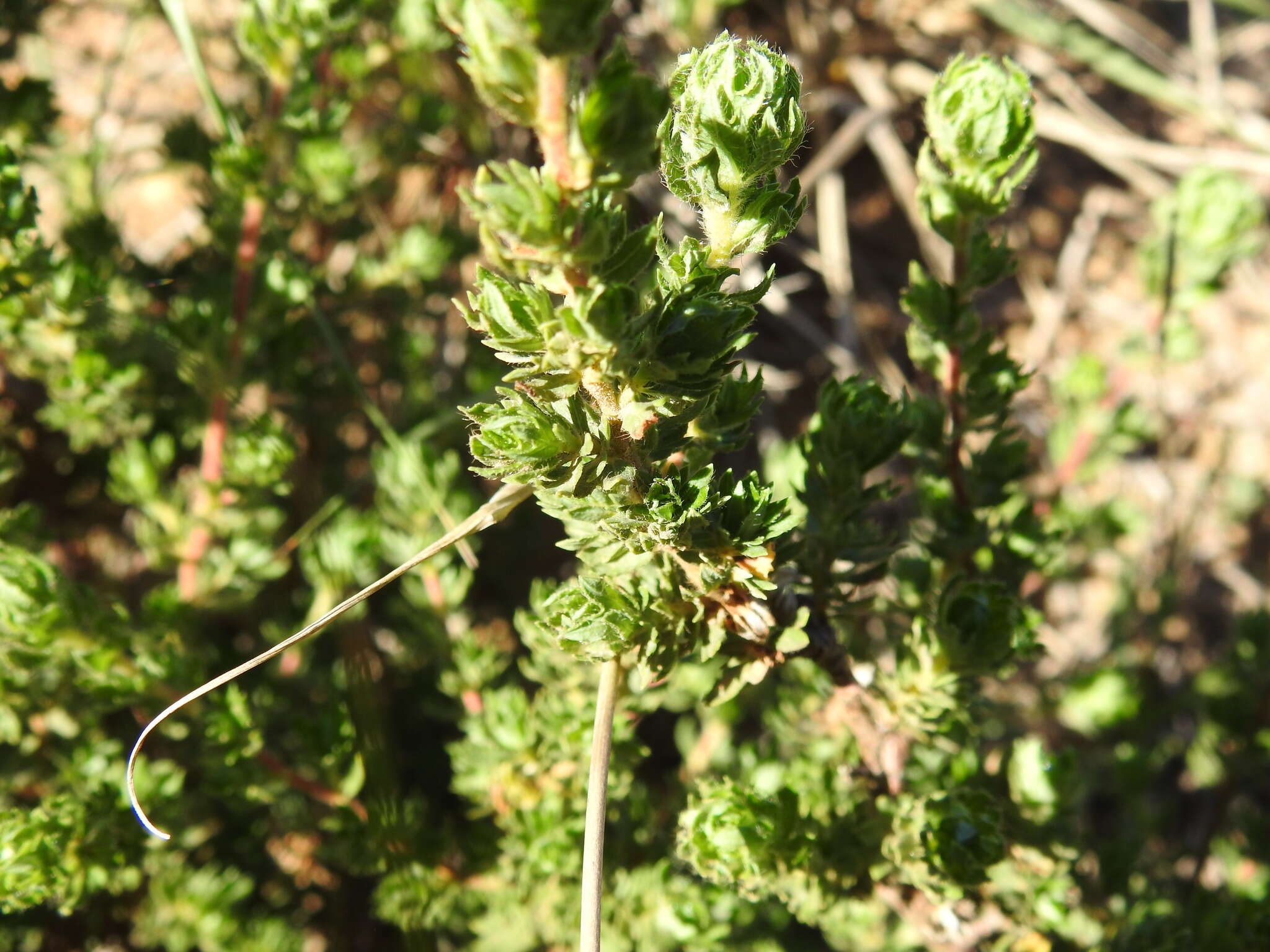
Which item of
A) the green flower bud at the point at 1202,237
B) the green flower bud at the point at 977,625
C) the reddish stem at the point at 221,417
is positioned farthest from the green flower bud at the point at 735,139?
the green flower bud at the point at 1202,237

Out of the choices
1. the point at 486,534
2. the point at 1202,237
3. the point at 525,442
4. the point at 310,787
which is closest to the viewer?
the point at 525,442

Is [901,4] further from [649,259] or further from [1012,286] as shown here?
[649,259]

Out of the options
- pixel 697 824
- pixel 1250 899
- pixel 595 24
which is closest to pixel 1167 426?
pixel 1250 899

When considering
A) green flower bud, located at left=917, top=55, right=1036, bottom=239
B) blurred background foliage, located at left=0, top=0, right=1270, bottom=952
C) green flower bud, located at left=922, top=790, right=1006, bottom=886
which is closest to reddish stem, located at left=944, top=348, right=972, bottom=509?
blurred background foliage, located at left=0, top=0, right=1270, bottom=952

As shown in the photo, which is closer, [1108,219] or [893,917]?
[893,917]

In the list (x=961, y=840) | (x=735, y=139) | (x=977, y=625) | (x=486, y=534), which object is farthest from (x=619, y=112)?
(x=486, y=534)

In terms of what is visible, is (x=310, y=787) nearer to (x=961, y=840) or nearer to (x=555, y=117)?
(x=961, y=840)

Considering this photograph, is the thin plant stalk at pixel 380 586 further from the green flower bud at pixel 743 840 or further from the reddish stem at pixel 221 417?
the reddish stem at pixel 221 417
